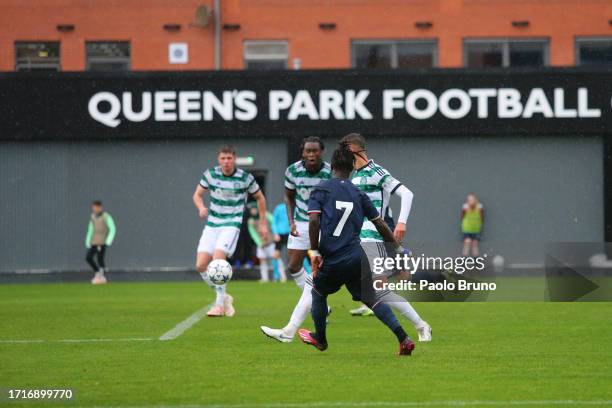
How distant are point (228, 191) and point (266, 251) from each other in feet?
46.1

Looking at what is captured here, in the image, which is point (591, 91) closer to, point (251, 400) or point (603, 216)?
point (603, 216)

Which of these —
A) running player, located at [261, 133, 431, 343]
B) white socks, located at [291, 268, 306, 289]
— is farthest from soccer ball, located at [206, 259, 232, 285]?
running player, located at [261, 133, 431, 343]

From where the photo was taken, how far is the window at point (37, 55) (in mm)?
36469

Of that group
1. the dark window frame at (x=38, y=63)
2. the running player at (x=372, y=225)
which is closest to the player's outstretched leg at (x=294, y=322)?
the running player at (x=372, y=225)

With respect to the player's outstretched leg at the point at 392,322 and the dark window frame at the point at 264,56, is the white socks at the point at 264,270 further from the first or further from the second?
the player's outstretched leg at the point at 392,322

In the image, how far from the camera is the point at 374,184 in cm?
1318

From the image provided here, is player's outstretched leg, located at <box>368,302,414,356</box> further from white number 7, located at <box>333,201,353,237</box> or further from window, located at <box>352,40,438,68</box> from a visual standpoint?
window, located at <box>352,40,438,68</box>

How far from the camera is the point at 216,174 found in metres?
16.5

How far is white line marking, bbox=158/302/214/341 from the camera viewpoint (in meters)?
13.6

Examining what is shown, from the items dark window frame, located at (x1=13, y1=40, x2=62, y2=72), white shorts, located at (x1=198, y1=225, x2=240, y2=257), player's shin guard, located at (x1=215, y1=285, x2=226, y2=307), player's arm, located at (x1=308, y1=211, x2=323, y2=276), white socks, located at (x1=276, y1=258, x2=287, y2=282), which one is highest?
dark window frame, located at (x1=13, y1=40, x2=62, y2=72)

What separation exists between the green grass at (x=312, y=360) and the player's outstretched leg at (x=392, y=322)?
0.15 meters

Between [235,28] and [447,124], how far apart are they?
7441mm

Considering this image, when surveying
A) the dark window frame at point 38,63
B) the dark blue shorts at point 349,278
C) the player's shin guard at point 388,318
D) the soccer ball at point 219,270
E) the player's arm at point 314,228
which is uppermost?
the dark window frame at point 38,63

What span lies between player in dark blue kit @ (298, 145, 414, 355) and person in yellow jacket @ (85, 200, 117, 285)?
20.2 m
